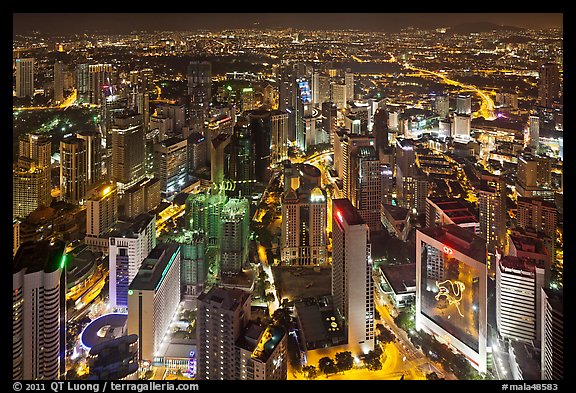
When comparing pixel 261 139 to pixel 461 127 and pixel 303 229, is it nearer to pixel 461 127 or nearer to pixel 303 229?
pixel 303 229

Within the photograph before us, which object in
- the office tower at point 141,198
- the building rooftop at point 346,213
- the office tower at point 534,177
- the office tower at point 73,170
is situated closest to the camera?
the building rooftop at point 346,213

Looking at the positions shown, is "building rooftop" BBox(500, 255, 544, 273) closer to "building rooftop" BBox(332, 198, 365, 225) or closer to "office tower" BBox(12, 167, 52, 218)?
"building rooftop" BBox(332, 198, 365, 225)

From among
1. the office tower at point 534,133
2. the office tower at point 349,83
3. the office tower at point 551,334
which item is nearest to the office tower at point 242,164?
the office tower at point 349,83

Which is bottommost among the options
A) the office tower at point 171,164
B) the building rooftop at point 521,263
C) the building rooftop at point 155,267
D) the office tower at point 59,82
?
the building rooftop at point 155,267

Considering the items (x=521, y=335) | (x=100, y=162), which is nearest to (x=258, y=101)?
(x=100, y=162)

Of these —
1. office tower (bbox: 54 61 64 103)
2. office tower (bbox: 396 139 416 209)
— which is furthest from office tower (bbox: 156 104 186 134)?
office tower (bbox: 396 139 416 209)

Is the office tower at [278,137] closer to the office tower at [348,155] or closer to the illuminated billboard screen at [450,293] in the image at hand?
the office tower at [348,155]
